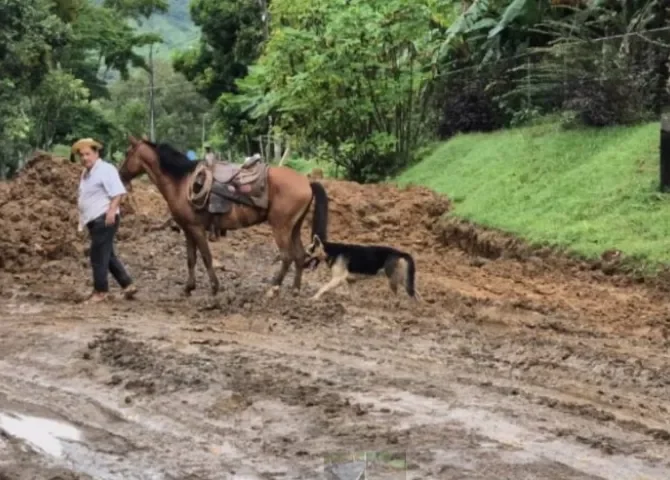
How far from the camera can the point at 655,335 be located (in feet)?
38.7

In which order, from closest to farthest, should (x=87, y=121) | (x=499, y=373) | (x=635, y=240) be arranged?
(x=499, y=373)
(x=635, y=240)
(x=87, y=121)

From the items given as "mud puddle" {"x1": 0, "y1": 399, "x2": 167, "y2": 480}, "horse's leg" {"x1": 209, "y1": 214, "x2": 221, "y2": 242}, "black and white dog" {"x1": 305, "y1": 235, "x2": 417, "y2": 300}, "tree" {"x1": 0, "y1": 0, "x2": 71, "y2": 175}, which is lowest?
"black and white dog" {"x1": 305, "y1": 235, "x2": 417, "y2": 300}

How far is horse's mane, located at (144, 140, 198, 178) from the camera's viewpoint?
14.1 m

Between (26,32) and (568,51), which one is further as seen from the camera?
(26,32)

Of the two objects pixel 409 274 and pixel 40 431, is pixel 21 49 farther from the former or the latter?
pixel 40 431

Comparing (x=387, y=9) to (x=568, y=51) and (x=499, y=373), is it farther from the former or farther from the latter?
(x=499, y=373)

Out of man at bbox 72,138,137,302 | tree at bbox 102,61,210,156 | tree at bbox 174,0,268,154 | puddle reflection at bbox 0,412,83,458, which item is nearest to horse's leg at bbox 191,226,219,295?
man at bbox 72,138,137,302

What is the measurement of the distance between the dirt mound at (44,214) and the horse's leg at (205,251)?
390cm

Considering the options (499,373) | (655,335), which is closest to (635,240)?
(655,335)

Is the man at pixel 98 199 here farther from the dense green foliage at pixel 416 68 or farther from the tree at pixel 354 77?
the tree at pixel 354 77

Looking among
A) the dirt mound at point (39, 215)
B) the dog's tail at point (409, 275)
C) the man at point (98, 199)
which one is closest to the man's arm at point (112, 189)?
the man at point (98, 199)

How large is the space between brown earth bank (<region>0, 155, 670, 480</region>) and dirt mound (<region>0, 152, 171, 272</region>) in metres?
0.14

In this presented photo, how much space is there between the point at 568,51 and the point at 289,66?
315 inches

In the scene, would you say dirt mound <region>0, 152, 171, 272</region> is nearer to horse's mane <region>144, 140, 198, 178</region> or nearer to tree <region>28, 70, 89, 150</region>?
horse's mane <region>144, 140, 198, 178</region>
